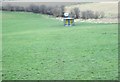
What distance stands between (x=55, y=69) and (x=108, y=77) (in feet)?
2.38

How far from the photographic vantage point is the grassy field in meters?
3.89

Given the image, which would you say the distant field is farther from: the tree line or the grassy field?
the grassy field

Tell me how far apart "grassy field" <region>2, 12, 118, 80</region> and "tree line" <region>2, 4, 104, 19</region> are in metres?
3.59

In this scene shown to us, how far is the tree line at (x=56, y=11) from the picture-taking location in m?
11.0

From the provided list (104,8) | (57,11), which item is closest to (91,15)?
(104,8)

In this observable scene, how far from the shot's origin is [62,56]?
4844 mm

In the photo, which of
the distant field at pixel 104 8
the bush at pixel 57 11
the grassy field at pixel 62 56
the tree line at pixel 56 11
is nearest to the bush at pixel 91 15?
the tree line at pixel 56 11

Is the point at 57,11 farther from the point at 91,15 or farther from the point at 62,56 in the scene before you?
the point at 62,56

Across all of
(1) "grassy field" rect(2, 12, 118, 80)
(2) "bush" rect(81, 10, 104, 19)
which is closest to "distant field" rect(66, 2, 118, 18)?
(2) "bush" rect(81, 10, 104, 19)

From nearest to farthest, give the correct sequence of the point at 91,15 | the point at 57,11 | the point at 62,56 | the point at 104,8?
the point at 62,56 < the point at 91,15 < the point at 57,11 < the point at 104,8

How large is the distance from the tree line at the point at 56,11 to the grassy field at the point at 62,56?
141 inches

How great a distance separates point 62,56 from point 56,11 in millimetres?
6692

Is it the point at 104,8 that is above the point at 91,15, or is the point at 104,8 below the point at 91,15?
above

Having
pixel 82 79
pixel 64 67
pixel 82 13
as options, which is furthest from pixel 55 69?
pixel 82 13
